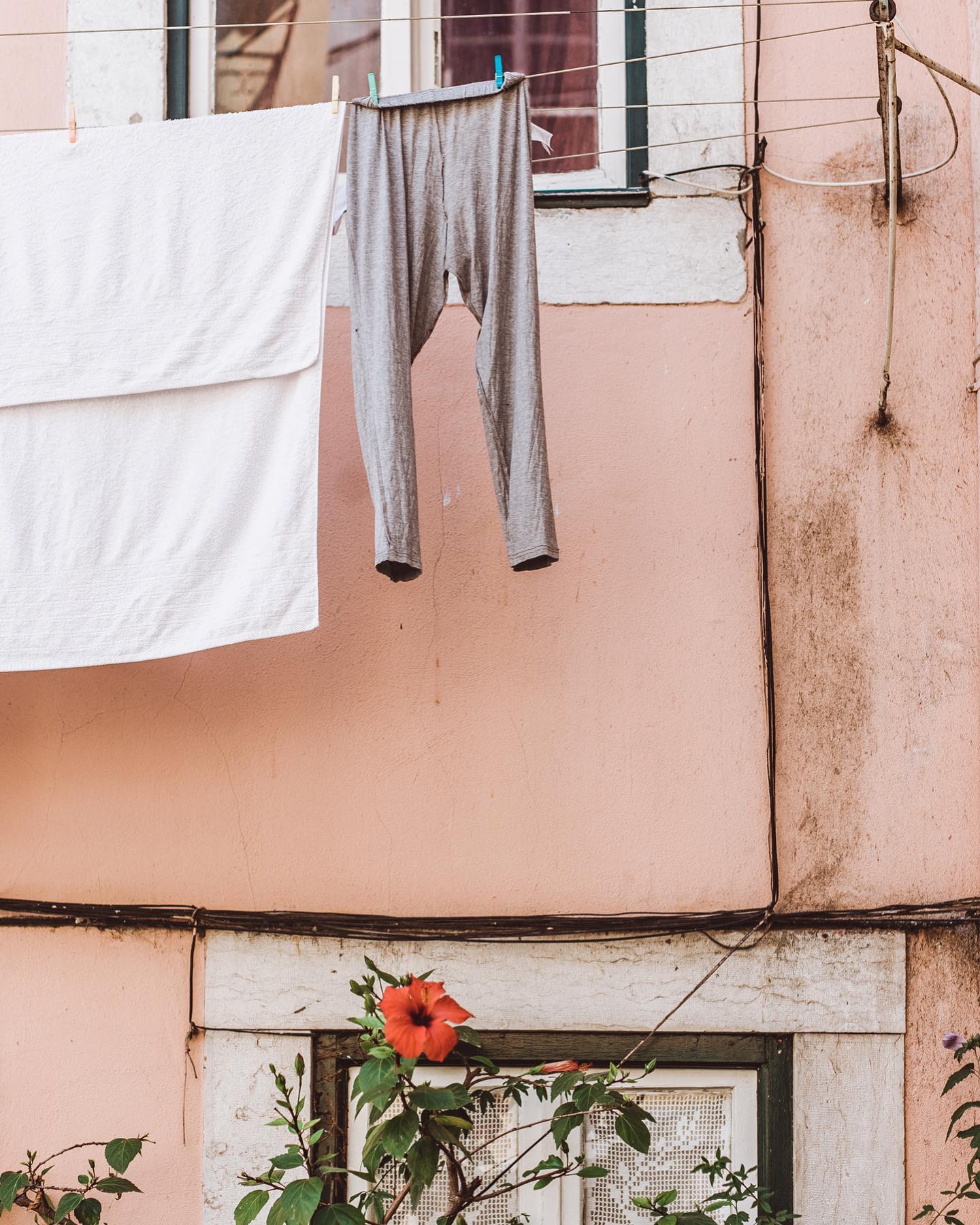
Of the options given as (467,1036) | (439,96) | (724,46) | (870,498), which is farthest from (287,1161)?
(724,46)

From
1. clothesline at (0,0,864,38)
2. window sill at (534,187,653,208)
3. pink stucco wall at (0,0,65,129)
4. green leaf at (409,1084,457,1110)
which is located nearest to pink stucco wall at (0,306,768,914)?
window sill at (534,187,653,208)

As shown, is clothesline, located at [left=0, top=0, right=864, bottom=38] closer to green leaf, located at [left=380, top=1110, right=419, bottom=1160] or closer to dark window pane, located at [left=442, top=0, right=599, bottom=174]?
dark window pane, located at [left=442, top=0, right=599, bottom=174]

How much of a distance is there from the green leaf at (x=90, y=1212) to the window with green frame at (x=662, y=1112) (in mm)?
533

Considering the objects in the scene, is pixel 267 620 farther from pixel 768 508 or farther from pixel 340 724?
pixel 768 508

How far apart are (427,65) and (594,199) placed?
2.21ft

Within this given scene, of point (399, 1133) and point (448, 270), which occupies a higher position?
point (448, 270)

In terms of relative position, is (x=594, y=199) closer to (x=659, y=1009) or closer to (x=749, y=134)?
(x=749, y=134)

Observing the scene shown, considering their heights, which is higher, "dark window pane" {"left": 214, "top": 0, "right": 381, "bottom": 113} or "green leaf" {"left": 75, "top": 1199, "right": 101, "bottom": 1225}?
"dark window pane" {"left": 214, "top": 0, "right": 381, "bottom": 113}

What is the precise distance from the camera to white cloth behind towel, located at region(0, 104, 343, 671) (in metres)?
2.65

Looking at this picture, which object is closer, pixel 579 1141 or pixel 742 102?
pixel 579 1141

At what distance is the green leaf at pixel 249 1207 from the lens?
240cm

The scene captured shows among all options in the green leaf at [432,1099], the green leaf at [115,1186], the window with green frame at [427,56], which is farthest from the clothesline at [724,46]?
the green leaf at [115,1186]

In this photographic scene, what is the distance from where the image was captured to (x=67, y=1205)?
281 cm

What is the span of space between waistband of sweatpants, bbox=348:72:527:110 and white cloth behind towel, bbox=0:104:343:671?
0.09 m
